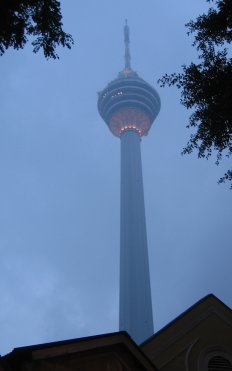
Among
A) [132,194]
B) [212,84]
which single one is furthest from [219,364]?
[132,194]

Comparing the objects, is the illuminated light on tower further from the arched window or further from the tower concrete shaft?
the arched window

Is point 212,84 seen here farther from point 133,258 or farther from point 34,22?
point 133,258

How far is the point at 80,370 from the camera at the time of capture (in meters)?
12.8

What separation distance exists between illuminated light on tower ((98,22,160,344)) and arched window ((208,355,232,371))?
83298 mm

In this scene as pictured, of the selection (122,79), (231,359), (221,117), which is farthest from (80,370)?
(122,79)

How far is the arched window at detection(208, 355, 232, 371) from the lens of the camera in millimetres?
16172

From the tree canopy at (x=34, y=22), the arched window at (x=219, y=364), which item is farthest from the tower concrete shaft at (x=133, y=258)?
the tree canopy at (x=34, y=22)

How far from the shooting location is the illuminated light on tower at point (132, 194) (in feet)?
340

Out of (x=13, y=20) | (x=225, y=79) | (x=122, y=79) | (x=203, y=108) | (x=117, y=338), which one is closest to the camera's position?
(x=13, y=20)

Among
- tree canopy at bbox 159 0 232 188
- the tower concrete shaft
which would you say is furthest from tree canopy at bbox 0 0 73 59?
the tower concrete shaft

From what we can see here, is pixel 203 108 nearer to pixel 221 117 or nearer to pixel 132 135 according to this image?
pixel 221 117

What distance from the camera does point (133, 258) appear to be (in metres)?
111

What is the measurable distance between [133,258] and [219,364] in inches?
3737

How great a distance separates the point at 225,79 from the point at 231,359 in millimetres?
8777
